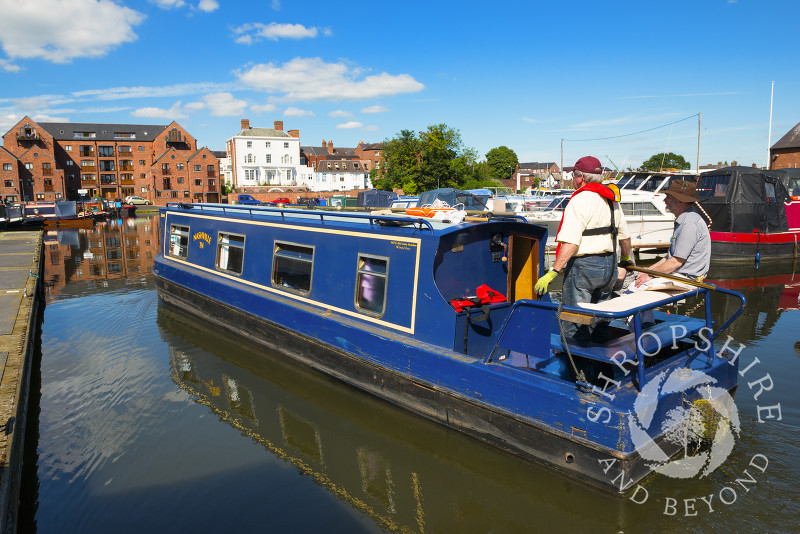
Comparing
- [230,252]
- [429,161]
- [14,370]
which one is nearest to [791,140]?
[429,161]

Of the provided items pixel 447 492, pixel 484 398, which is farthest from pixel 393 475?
pixel 484 398

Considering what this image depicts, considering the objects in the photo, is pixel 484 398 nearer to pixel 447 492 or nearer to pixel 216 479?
pixel 447 492

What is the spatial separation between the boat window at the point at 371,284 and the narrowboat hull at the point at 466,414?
61 cm

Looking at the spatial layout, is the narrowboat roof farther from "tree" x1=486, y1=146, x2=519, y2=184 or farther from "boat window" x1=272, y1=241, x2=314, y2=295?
"tree" x1=486, y1=146, x2=519, y2=184

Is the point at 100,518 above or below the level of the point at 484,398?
below

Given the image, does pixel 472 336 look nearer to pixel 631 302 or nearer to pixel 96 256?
pixel 631 302

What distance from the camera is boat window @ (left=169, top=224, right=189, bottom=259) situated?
11.4 m

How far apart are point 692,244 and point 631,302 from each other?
4.98ft

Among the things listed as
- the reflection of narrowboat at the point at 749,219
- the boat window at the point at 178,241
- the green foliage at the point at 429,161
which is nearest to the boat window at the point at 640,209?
the reflection of narrowboat at the point at 749,219

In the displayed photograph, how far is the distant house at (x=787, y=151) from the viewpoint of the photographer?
45.2m

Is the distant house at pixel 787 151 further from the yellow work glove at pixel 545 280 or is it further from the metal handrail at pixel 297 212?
the yellow work glove at pixel 545 280

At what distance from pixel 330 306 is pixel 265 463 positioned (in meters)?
2.39

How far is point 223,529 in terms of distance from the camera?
14.7 ft

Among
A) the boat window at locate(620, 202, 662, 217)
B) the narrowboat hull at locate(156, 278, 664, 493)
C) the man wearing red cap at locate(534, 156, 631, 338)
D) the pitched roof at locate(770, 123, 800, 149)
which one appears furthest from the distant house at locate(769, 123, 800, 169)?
the narrowboat hull at locate(156, 278, 664, 493)
